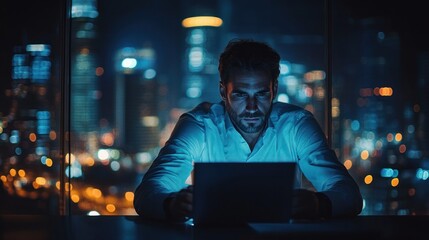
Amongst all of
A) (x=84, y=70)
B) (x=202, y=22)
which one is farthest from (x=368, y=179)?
(x=84, y=70)

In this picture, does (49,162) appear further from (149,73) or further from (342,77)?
(342,77)

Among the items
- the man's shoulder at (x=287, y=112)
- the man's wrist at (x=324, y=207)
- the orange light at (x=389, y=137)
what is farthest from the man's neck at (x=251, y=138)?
the orange light at (x=389, y=137)

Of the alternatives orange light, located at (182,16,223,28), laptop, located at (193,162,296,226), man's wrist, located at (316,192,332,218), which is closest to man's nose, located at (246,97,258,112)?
man's wrist, located at (316,192,332,218)

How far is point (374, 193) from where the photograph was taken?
11.2 ft

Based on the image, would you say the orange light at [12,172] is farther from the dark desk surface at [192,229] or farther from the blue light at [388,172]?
the blue light at [388,172]

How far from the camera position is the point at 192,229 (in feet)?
4.29

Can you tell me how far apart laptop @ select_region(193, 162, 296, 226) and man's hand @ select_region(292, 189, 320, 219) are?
0.21m

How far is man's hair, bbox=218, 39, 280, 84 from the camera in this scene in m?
2.02

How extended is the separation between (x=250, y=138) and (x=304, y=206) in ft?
2.31

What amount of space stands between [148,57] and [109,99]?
0.37 meters

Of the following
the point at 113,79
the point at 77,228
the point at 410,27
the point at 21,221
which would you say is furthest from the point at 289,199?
the point at 410,27

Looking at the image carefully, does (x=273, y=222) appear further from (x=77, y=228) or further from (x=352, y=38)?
(x=352, y=38)

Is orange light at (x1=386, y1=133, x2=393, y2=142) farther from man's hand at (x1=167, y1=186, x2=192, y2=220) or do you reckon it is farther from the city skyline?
man's hand at (x1=167, y1=186, x2=192, y2=220)

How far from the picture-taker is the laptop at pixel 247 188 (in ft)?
4.05
